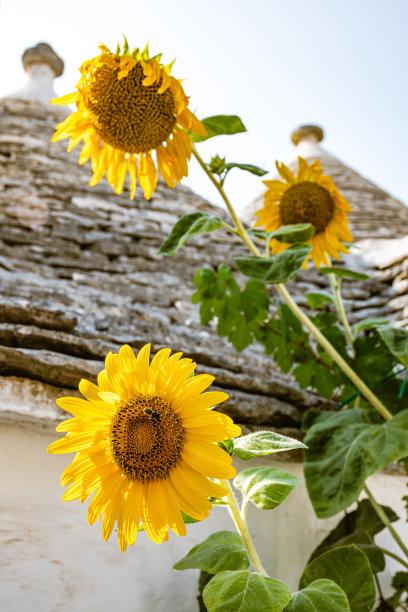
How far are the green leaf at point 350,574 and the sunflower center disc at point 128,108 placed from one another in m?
1.09

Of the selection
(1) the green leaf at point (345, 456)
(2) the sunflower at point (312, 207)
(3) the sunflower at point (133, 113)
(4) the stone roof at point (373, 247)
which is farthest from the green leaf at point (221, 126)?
(1) the green leaf at point (345, 456)

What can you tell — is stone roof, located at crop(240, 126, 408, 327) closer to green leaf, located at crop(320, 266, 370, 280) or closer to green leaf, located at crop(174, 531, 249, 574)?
green leaf, located at crop(320, 266, 370, 280)

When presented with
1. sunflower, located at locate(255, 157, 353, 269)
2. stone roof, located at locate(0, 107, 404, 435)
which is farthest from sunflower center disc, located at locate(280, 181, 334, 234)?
stone roof, located at locate(0, 107, 404, 435)

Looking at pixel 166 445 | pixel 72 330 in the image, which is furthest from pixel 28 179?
pixel 166 445

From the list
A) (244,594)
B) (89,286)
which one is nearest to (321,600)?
(244,594)

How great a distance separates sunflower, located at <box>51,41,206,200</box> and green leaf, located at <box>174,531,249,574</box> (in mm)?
762

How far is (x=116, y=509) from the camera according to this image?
2.96 feet

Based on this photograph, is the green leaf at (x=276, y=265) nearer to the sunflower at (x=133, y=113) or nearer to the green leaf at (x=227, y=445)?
the sunflower at (x=133, y=113)

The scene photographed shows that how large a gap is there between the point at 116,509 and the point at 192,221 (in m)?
0.80

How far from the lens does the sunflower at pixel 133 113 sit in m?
1.13

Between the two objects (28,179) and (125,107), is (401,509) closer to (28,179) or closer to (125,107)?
(125,107)

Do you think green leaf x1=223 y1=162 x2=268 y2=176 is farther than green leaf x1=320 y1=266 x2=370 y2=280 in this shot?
No

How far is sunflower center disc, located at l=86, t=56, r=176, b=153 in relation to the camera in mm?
1154

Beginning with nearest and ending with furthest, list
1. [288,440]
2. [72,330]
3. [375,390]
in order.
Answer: [288,440], [375,390], [72,330]
